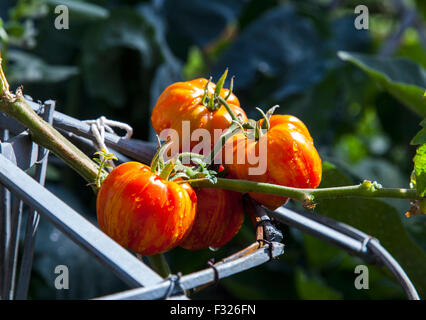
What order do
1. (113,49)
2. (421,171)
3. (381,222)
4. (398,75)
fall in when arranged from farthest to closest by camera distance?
(113,49)
(398,75)
(381,222)
(421,171)

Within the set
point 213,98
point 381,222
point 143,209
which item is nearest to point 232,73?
point 381,222

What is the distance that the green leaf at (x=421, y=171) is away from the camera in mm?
529

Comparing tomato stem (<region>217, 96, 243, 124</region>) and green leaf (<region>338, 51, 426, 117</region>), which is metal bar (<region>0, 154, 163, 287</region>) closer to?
tomato stem (<region>217, 96, 243, 124</region>)

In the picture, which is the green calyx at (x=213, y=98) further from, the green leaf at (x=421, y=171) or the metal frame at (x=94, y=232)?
the green leaf at (x=421, y=171)

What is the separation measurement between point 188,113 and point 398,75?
0.71 metres

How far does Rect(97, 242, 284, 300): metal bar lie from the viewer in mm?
382

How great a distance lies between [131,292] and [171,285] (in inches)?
1.4

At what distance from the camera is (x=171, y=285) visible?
40 centimetres

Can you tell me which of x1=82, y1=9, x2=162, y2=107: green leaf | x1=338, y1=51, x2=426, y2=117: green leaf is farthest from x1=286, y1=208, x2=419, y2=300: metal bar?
x1=82, y1=9, x2=162, y2=107: green leaf

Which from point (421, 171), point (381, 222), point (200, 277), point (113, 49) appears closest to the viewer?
point (200, 277)

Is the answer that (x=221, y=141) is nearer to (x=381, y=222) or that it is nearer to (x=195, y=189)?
(x=195, y=189)

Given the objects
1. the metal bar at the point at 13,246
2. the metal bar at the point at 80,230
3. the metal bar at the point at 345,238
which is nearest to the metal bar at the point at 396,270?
the metal bar at the point at 345,238

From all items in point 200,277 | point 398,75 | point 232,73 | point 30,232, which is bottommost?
point 200,277

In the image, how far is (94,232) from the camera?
17.0 inches
